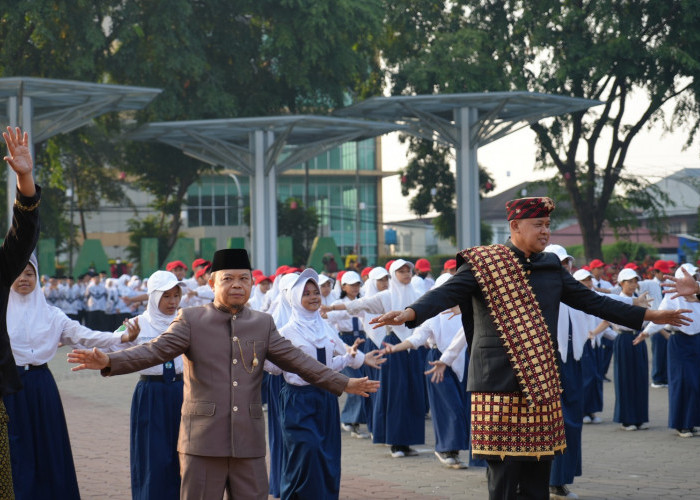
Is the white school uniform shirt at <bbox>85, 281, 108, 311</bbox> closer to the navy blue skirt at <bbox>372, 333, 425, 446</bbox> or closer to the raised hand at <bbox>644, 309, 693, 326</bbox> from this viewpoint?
the navy blue skirt at <bbox>372, 333, 425, 446</bbox>

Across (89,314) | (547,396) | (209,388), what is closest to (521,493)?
(547,396)

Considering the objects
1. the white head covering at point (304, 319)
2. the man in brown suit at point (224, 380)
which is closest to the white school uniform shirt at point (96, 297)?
the white head covering at point (304, 319)

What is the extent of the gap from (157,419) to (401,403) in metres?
4.16

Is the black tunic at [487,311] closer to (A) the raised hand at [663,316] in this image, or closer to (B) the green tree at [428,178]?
(A) the raised hand at [663,316]

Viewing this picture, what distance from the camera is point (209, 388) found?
217 inches

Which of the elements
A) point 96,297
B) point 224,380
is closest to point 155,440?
point 224,380

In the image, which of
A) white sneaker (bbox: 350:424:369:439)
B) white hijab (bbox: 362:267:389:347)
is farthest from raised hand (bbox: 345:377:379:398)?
white sneaker (bbox: 350:424:369:439)

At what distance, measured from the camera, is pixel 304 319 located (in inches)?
310

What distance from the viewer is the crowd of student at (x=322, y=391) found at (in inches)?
272

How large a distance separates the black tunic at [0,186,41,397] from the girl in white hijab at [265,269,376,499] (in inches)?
94.5

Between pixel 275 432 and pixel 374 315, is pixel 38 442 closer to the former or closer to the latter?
pixel 275 432

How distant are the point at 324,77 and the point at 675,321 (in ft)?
82.1

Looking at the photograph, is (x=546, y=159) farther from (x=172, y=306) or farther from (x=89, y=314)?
(x=172, y=306)

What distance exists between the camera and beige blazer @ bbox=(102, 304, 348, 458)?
17.9 ft
